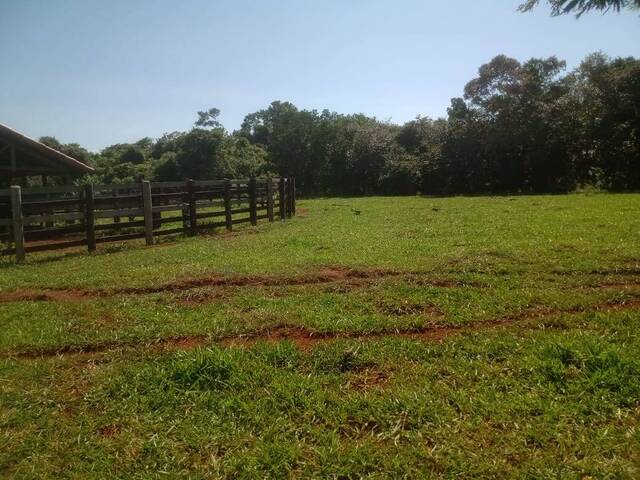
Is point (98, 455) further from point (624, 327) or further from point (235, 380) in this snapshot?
point (624, 327)

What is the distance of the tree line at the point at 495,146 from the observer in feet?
106

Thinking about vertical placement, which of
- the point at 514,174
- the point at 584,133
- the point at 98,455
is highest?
the point at 584,133

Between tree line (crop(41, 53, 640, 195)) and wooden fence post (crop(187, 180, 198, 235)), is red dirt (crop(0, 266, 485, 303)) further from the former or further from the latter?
tree line (crop(41, 53, 640, 195))

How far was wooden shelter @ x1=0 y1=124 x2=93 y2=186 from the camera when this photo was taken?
15.8 m

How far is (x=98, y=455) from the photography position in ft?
9.80

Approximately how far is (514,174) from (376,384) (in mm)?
36467

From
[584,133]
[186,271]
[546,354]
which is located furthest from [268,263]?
[584,133]

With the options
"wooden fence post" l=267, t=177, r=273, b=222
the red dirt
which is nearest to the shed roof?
"wooden fence post" l=267, t=177, r=273, b=222

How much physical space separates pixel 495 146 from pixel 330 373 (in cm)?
3642

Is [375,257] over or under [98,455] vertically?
over

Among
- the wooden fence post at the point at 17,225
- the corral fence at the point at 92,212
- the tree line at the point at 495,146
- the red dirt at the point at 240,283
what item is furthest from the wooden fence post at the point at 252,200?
the tree line at the point at 495,146

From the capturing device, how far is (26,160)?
57.7 feet

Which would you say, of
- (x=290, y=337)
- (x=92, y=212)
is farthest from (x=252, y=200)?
(x=290, y=337)

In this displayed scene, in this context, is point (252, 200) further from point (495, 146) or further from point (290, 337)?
point (495, 146)
